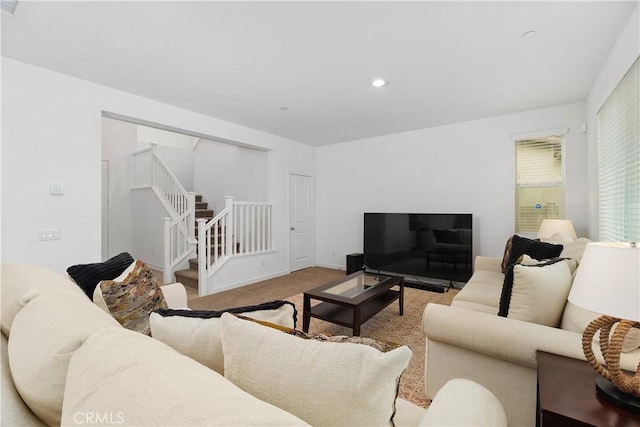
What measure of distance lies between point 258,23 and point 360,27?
2.40 feet

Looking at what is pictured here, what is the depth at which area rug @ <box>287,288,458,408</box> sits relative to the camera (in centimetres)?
192

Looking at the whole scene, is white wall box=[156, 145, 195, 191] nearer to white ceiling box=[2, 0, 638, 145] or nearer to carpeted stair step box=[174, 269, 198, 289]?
carpeted stair step box=[174, 269, 198, 289]

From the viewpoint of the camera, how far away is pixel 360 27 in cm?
206

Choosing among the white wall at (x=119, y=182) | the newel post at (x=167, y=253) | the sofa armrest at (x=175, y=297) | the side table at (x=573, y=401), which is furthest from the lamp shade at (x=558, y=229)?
the white wall at (x=119, y=182)

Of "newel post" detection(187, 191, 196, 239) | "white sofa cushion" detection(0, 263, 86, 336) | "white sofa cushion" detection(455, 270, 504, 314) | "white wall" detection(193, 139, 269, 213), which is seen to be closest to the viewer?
"white sofa cushion" detection(0, 263, 86, 336)

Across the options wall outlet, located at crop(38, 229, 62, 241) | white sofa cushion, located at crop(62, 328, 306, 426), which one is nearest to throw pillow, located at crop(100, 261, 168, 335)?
white sofa cushion, located at crop(62, 328, 306, 426)

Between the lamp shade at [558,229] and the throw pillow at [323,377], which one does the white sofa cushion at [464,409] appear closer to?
the throw pillow at [323,377]

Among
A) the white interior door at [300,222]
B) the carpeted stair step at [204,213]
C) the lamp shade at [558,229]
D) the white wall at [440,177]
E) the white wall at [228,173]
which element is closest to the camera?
the lamp shade at [558,229]

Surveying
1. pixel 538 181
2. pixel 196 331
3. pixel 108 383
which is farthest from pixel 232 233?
pixel 538 181

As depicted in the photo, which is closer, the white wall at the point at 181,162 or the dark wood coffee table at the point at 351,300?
the dark wood coffee table at the point at 351,300

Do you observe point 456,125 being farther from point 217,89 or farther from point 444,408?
point 444,408

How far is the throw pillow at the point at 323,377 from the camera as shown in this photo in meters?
0.63

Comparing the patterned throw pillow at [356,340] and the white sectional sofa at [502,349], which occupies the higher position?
the patterned throw pillow at [356,340]

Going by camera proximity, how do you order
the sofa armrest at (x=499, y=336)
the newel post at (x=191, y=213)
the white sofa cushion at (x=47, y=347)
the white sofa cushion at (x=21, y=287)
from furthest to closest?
the newel post at (x=191, y=213)
the sofa armrest at (x=499, y=336)
the white sofa cushion at (x=21, y=287)
the white sofa cushion at (x=47, y=347)
